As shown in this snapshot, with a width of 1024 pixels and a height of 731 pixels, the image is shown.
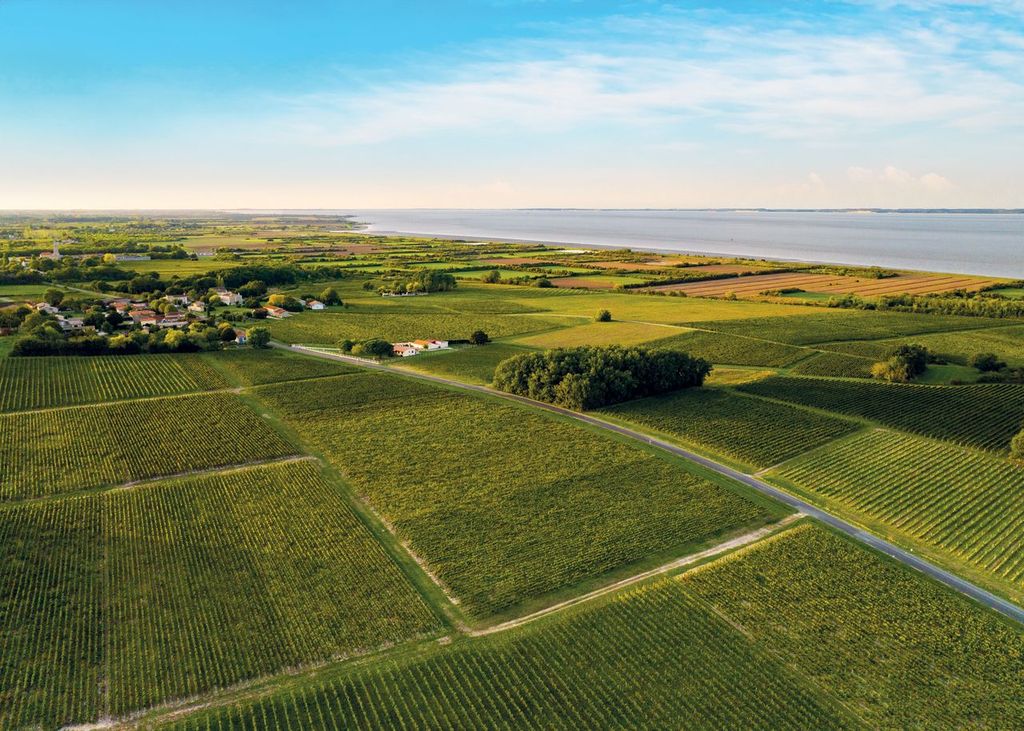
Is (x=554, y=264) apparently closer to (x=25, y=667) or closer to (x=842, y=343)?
(x=842, y=343)

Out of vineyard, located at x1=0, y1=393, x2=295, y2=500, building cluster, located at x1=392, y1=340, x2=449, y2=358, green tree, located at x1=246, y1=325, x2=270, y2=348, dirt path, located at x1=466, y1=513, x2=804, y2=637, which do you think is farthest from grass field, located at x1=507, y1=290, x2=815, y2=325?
vineyard, located at x1=0, y1=393, x2=295, y2=500

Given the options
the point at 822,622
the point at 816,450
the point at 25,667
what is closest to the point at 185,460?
the point at 25,667

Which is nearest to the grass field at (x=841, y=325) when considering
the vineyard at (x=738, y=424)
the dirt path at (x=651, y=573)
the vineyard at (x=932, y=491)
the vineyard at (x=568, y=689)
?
the vineyard at (x=738, y=424)

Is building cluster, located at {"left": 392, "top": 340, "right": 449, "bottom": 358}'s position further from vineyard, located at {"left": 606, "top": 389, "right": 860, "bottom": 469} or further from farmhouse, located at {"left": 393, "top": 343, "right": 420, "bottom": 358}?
vineyard, located at {"left": 606, "top": 389, "right": 860, "bottom": 469}

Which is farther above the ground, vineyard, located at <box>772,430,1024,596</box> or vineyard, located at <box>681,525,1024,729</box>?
vineyard, located at <box>772,430,1024,596</box>

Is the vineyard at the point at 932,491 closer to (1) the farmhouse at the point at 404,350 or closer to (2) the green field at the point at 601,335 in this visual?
(2) the green field at the point at 601,335

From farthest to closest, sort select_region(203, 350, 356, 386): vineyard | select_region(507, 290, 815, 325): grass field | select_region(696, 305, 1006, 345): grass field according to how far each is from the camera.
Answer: select_region(507, 290, 815, 325): grass field → select_region(696, 305, 1006, 345): grass field → select_region(203, 350, 356, 386): vineyard
